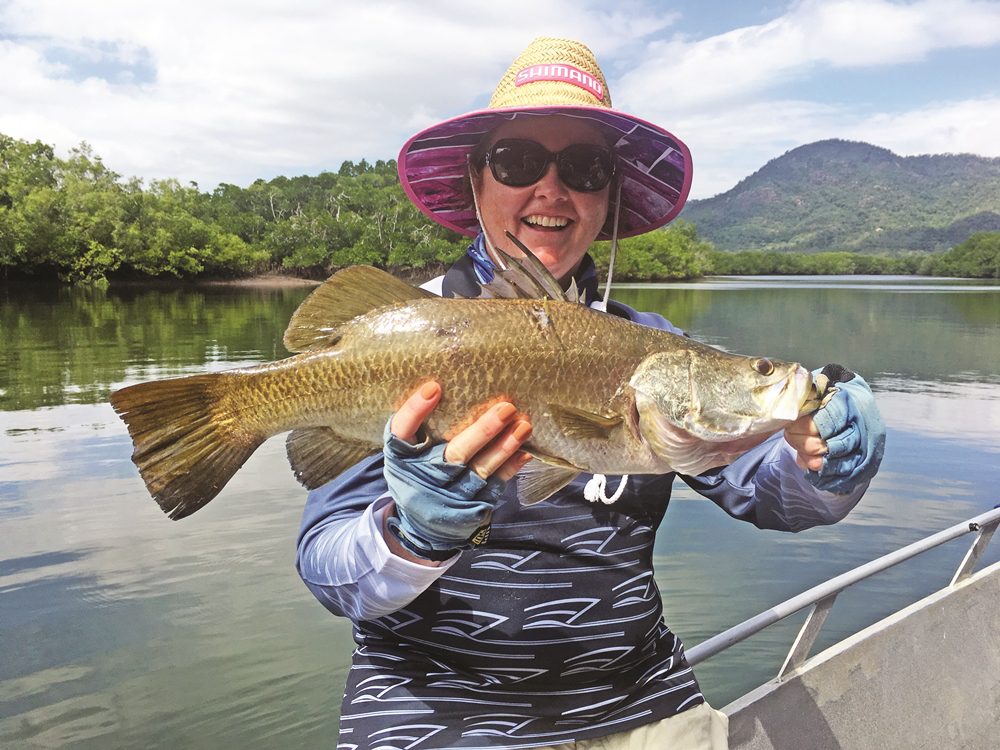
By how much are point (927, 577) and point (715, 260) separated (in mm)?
146837

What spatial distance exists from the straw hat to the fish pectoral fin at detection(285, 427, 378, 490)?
1288 millimetres

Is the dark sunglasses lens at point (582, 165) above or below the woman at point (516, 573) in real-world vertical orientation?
above

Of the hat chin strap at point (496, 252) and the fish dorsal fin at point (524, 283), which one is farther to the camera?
the hat chin strap at point (496, 252)

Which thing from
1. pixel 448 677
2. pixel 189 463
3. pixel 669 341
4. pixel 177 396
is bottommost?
pixel 448 677

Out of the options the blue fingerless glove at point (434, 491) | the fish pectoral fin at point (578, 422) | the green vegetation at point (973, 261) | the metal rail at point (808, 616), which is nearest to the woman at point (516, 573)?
the blue fingerless glove at point (434, 491)

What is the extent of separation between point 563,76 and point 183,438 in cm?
184

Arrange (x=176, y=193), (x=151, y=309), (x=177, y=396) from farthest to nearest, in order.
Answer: (x=176, y=193)
(x=151, y=309)
(x=177, y=396)

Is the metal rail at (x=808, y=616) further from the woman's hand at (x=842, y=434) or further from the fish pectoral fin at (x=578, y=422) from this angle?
the fish pectoral fin at (x=578, y=422)

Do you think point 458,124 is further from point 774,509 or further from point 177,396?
point 774,509

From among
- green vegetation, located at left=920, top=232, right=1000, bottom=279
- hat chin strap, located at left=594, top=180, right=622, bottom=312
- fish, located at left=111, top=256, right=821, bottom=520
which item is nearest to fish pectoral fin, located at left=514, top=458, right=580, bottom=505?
fish, located at left=111, top=256, right=821, bottom=520

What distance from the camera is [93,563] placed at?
8.26 m

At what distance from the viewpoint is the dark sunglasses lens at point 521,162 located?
2590 millimetres

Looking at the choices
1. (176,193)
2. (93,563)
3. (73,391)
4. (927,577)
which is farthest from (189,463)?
(176,193)

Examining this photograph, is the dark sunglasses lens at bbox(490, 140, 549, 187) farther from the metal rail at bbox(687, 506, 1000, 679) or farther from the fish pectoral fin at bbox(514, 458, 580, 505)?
the metal rail at bbox(687, 506, 1000, 679)
